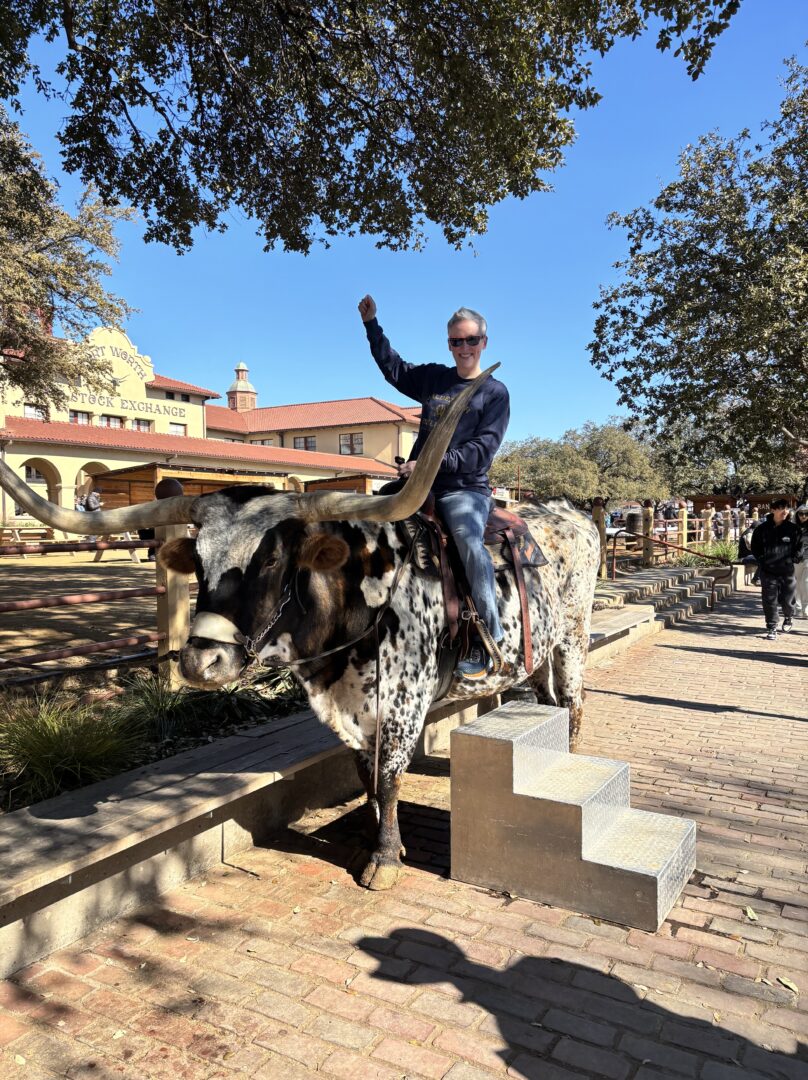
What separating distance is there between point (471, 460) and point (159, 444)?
98.6ft

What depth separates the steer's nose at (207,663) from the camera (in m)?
2.75

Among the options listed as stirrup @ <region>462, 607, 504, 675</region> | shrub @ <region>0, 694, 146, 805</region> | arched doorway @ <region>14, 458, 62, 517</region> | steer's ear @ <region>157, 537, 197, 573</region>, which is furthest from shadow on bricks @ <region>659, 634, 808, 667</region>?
arched doorway @ <region>14, 458, 62, 517</region>

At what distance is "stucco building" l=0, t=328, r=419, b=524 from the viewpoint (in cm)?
2672

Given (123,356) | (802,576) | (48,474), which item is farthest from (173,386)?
(802,576)

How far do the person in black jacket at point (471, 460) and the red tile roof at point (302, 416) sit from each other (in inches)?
1813

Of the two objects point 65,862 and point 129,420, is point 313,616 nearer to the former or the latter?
point 65,862

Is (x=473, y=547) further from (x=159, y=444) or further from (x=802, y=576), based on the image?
(x=159, y=444)

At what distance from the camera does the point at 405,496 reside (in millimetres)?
2717

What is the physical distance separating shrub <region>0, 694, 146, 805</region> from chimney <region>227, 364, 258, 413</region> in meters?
58.5

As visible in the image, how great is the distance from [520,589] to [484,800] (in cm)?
113

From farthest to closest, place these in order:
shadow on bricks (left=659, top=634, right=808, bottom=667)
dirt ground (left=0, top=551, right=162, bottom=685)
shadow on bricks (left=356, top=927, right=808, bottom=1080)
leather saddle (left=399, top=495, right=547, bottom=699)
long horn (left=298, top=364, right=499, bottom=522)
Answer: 1. shadow on bricks (left=659, top=634, right=808, bottom=667)
2. dirt ground (left=0, top=551, right=162, bottom=685)
3. leather saddle (left=399, top=495, right=547, bottom=699)
4. long horn (left=298, top=364, right=499, bottom=522)
5. shadow on bricks (left=356, top=927, right=808, bottom=1080)

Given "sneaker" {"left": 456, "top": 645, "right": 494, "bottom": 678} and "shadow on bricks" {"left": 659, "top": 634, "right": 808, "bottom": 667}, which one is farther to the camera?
"shadow on bricks" {"left": 659, "top": 634, "right": 808, "bottom": 667}

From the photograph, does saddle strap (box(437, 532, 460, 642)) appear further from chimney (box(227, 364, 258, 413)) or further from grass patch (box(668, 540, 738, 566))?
chimney (box(227, 364, 258, 413))

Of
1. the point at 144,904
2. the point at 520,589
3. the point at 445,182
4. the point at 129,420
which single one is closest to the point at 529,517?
the point at 520,589
